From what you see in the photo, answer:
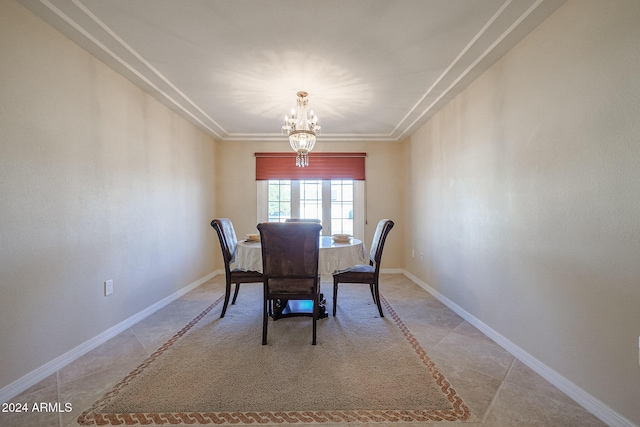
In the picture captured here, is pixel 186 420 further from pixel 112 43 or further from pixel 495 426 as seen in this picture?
pixel 112 43

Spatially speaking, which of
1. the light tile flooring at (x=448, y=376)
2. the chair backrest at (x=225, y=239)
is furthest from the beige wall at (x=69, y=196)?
the chair backrest at (x=225, y=239)

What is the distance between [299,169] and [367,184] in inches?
48.0

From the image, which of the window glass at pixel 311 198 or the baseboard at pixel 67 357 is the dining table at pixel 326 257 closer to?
the baseboard at pixel 67 357

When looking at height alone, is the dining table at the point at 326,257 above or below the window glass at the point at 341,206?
below

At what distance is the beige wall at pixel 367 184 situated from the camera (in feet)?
15.3

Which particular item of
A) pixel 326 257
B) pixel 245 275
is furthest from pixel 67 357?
pixel 326 257

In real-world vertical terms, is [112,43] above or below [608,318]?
above

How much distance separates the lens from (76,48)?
2.05 meters

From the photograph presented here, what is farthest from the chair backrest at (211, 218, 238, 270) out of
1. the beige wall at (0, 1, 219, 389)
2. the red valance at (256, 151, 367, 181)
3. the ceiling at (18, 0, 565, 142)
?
the red valance at (256, 151, 367, 181)

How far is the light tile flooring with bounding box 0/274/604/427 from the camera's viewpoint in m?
1.41

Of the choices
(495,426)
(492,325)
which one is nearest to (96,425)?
(495,426)

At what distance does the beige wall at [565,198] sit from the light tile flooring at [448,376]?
0.19 meters

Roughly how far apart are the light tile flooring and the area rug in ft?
0.30

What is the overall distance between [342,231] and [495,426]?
11.7 ft
